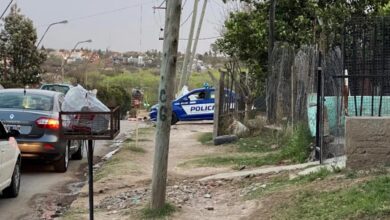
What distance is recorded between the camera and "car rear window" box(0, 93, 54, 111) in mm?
12102

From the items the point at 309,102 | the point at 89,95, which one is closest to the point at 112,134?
the point at 89,95

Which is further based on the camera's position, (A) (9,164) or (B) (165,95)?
(A) (9,164)

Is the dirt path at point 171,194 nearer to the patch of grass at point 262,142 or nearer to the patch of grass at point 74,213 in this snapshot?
the patch of grass at point 74,213

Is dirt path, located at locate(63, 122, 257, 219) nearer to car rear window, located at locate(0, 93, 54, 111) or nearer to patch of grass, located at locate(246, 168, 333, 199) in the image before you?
patch of grass, located at locate(246, 168, 333, 199)

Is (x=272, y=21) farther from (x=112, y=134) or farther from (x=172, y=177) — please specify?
(x=112, y=134)

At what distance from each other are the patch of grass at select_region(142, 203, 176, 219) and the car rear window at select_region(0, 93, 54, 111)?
5210mm

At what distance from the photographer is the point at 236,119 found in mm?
18312

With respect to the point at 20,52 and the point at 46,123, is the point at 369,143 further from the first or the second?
the point at 20,52

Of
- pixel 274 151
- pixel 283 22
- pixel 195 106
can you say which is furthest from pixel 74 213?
pixel 195 106

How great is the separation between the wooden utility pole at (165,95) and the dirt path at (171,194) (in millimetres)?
400

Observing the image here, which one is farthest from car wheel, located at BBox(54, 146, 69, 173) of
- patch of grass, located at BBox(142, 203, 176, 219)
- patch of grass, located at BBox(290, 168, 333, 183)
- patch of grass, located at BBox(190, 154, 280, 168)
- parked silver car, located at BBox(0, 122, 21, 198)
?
patch of grass, located at BBox(290, 168, 333, 183)

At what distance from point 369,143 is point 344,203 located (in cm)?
202

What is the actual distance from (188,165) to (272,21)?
266 inches

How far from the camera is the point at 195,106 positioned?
28375mm
